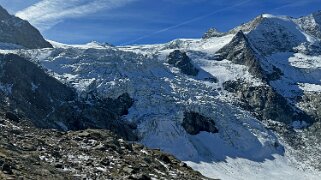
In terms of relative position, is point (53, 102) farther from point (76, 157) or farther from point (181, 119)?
point (76, 157)

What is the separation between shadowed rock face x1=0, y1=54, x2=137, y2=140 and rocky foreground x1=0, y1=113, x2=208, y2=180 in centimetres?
8924

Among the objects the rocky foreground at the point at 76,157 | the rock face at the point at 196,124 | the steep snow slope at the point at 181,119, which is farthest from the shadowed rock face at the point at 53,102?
the rocky foreground at the point at 76,157

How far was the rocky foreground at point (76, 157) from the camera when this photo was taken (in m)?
41.4

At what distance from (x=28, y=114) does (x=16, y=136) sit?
90.3 metres

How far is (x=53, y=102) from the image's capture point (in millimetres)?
163750

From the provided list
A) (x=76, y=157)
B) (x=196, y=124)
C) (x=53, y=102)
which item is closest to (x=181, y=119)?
(x=196, y=124)

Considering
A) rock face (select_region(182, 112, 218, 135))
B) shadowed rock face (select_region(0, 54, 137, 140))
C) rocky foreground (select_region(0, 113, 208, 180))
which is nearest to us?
rocky foreground (select_region(0, 113, 208, 180))

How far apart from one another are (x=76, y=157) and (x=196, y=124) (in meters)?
128

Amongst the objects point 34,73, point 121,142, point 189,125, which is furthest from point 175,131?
point 121,142

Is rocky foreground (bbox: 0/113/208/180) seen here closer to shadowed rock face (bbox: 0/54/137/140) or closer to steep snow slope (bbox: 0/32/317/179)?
steep snow slope (bbox: 0/32/317/179)

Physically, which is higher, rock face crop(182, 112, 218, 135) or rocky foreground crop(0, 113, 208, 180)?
rocky foreground crop(0, 113, 208, 180)

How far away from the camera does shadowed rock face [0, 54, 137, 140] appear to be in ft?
498

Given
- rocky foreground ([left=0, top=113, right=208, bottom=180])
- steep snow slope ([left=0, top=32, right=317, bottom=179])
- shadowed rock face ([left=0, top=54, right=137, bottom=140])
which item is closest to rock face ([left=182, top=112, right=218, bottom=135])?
steep snow slope ([left=0, top=32, right=317, bottom=179])

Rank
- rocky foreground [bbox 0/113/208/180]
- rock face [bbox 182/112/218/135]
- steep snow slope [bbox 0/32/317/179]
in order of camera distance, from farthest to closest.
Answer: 1. rock face [bbox 182/112/218/135]
2. steep snow slope [bbox 0/32/317/179]
3. rocky foreground [bbox 0/113/208/180]
